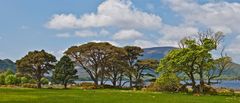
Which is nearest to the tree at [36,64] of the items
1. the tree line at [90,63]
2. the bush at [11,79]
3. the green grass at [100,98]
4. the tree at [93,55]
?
the tree line at [90,63]

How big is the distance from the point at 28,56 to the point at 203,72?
48633mm

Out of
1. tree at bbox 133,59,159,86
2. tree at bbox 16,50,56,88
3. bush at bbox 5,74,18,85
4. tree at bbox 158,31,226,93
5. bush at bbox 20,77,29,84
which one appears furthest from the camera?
bush at bbox 20,77,29,84

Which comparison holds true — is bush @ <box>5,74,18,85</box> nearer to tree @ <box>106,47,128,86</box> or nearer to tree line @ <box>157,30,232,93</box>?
tree @ <box>106,47,128,86</box>

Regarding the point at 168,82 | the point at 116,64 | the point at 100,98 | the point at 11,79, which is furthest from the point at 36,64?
the point at 100,98

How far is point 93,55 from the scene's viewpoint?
11100 cm

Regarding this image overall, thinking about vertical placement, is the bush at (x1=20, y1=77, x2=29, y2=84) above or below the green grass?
above

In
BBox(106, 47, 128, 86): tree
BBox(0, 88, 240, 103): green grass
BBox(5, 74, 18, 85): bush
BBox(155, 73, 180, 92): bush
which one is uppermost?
BBox(106, 47, 128, 86): tree

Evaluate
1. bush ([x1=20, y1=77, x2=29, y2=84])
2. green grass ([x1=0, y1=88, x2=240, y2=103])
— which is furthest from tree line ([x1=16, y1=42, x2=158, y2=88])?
green grass ([x1=0, y1=88, x2=240, y2=103])

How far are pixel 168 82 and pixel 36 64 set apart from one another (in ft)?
141

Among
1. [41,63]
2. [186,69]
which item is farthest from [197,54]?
[41,63]

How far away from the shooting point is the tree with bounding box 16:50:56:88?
112 meters

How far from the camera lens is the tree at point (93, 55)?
110 m

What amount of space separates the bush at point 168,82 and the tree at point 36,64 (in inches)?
1448

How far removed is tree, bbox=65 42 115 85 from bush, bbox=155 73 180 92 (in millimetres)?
26319
